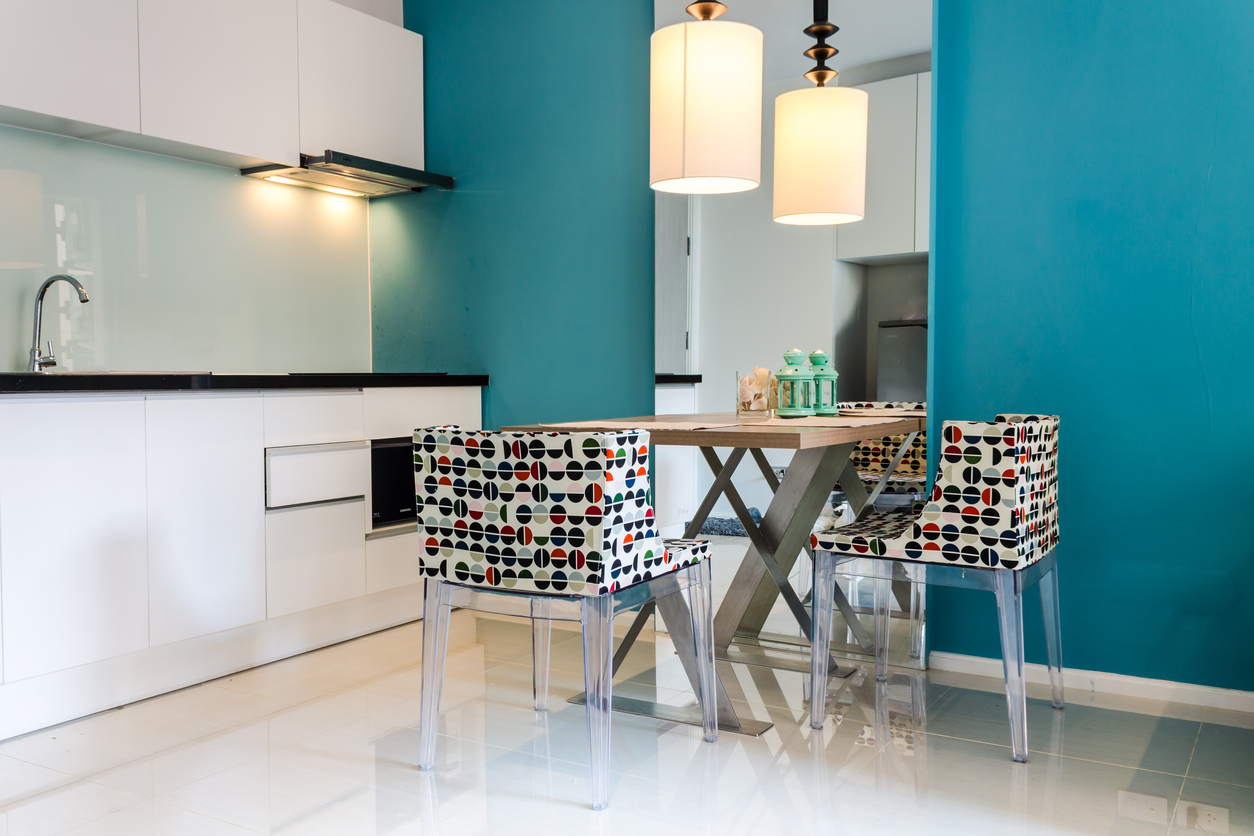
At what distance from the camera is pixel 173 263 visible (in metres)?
3.61

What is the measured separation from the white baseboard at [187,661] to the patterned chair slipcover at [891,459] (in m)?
1.71

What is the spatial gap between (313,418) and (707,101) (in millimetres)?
1714

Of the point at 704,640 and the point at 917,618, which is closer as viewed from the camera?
the point at 704,640

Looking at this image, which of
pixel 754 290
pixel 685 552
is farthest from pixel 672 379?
pixel 685 552

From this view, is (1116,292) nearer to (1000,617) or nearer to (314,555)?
(1000,617)

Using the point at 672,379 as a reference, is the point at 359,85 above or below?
above

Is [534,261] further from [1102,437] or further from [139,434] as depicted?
[1102,437]

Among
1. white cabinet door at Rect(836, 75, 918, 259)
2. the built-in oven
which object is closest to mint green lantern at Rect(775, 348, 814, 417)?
white cabinet door at Rect(836, 75, 918, 259)

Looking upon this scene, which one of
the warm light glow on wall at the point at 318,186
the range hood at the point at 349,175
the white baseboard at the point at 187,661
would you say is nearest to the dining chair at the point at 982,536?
the white baseboard at the point at 187,661

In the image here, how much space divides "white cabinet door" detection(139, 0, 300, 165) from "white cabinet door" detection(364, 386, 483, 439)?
104cm

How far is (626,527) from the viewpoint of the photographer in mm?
2035

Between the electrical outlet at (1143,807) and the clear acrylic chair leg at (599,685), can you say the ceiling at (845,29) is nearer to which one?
the clear acrylic chair leg at (599,685)

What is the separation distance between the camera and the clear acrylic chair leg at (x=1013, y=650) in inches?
88.4

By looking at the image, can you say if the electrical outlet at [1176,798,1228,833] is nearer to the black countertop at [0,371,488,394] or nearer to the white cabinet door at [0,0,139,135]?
the black countertop at [0,371,488,394]
